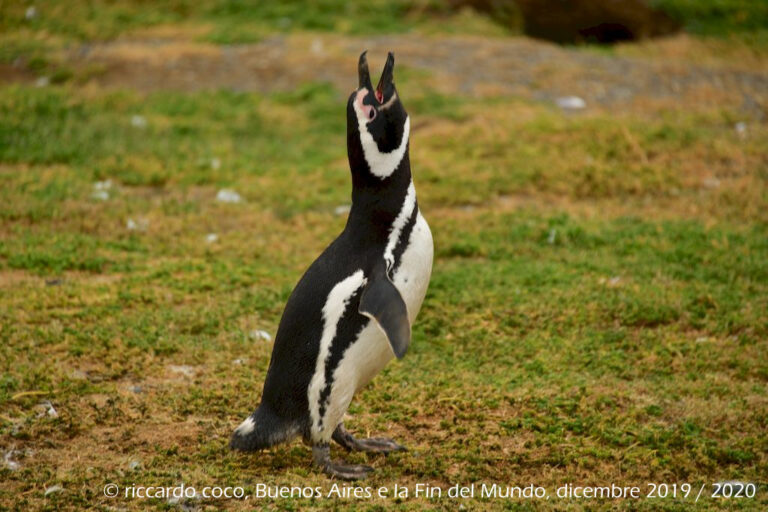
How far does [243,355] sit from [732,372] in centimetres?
289

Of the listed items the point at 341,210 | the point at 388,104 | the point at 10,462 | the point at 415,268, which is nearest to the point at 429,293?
the point at 341,210

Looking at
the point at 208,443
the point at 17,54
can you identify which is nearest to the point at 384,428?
the point at 208,443

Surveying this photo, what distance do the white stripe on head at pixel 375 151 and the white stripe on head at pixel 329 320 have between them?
477 millimetres

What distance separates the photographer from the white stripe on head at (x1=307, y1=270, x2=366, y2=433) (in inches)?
156

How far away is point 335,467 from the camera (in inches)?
159

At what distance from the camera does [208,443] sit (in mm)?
4320

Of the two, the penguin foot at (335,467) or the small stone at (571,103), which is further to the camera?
the small stone at (571,103)

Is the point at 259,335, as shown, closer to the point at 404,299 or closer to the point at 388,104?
the point at 404,299

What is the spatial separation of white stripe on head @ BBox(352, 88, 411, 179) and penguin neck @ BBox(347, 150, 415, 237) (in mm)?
24

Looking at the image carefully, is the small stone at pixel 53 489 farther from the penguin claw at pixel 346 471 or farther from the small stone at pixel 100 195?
the small stone at pixel 100 195

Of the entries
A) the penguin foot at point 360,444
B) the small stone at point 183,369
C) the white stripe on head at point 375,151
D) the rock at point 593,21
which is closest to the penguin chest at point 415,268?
the white stripe on head at point 375,151

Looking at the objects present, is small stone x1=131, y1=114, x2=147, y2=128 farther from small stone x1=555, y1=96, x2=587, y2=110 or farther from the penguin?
the penguin

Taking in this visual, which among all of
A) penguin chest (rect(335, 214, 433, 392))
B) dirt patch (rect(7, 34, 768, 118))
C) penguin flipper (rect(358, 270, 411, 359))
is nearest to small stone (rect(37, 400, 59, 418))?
penguin chest (rect(335, 214, 433, 392))

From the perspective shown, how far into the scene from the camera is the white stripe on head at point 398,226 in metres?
3.98
